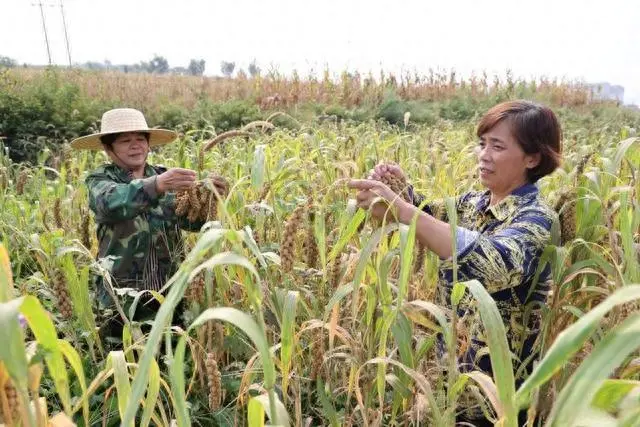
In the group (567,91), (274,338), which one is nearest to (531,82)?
(567,91)

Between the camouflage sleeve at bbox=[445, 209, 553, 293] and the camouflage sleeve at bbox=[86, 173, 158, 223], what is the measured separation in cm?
106

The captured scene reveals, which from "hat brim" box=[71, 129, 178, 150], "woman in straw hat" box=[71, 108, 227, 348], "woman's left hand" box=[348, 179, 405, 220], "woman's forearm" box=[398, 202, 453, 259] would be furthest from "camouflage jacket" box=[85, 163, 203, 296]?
"woman's forearm" box=[398, 202, 453, 259]

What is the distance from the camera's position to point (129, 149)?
2.27 m

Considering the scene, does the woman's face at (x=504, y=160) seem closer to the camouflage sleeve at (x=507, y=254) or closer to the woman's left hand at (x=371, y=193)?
the camouflage sleeve at (x=507, y=254)

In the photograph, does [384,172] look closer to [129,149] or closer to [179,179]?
[179,179]

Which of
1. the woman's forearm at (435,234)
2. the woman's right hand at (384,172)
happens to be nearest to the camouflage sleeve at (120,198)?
the woman's right hand at (384,172)

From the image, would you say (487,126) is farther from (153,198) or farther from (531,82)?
(531,82)

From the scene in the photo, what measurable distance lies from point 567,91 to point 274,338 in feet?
53.2

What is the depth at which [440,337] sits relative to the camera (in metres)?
1.55

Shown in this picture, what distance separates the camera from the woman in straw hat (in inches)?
81.3

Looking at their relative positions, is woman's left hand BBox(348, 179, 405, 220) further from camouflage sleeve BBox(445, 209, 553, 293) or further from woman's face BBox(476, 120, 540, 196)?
woman's face BBox(476, 120, 540, 196)

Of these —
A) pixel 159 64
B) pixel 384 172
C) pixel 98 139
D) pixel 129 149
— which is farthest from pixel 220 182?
pixel 159 64

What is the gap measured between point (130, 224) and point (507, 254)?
4.71 feet

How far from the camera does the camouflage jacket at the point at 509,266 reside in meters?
1.33
